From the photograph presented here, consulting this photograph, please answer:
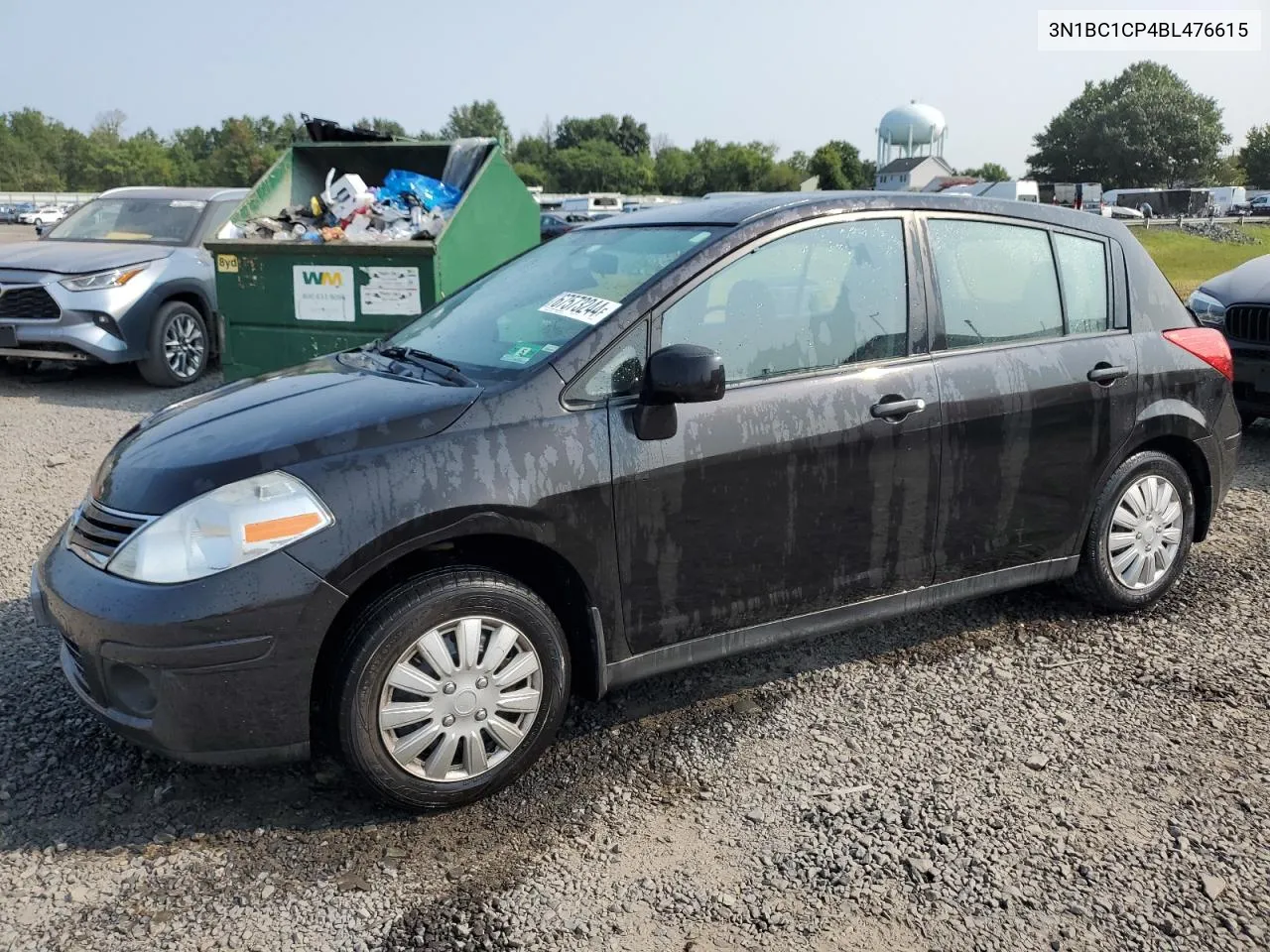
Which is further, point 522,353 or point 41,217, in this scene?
point 41,217

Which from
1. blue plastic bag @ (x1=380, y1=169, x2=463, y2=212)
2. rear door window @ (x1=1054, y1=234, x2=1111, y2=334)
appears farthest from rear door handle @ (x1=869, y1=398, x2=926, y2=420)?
blue plastic bag @ (x1=380, y1=169, x2=463, y2=212)

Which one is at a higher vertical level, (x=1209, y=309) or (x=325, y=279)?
(x=325, y=279)

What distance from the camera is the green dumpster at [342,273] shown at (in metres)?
7.74

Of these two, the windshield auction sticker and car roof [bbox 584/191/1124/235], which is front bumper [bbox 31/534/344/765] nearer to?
the windshield auction sticker

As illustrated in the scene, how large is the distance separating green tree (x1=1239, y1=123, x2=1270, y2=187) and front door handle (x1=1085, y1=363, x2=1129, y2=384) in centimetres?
11347

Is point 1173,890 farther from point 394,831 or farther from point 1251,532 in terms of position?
point 1251,532

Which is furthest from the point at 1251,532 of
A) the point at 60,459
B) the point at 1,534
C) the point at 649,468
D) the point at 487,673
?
the point at 60,459

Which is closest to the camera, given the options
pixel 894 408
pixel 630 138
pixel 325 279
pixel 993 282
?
pixel 894 408

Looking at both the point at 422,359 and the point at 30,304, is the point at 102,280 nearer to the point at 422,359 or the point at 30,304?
the point at 30,304

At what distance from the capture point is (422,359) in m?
3.57

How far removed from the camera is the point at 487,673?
2.94m

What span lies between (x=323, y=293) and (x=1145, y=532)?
19.4ft

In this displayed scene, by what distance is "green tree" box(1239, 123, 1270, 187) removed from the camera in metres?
98.3

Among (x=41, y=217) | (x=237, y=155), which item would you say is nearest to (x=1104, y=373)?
(x=41, y=217)
